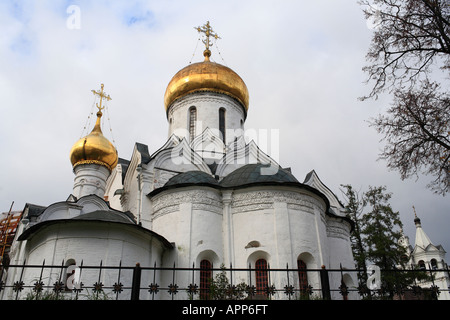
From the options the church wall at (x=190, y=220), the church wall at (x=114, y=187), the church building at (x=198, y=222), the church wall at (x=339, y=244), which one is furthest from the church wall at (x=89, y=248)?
the church wall at (x=339, y=244)

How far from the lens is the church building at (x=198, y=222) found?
10992mm

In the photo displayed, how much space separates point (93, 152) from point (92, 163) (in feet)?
2.00

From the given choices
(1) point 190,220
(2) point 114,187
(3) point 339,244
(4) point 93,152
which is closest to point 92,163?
(4) point 93,152

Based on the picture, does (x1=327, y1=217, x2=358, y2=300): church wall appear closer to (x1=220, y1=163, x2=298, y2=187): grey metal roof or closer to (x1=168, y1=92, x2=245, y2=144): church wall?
(x1=220, y1=163, x2=298, y2=187): grey metal roof

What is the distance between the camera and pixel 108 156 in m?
21.9

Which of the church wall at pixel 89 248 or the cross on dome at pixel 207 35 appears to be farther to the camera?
the cross on dome at pixel 207 35

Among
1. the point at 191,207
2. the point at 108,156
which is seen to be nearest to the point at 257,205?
the point at 191,207

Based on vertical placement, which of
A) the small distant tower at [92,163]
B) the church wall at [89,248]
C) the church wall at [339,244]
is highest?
the small distant tower at [92,163]

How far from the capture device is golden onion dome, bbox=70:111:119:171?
71.4ft

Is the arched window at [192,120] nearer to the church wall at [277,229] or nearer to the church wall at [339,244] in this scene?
the church wall at [277,229]

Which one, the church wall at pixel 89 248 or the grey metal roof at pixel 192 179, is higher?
the grey metal roof at pixel 192 179

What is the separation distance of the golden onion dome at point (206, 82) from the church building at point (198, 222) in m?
1.90

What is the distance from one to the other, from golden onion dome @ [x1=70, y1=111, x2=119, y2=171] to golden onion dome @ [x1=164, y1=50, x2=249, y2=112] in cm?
456

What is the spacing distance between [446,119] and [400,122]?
31.6 inches
